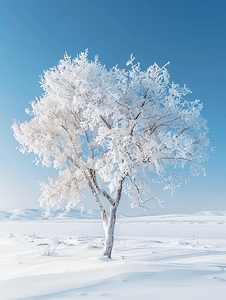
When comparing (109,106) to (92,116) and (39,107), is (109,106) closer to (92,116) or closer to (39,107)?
(92,116)

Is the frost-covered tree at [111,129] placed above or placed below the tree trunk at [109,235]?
above

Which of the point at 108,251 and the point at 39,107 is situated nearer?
the point at 108,251

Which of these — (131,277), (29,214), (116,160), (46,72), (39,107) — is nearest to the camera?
(131,277)

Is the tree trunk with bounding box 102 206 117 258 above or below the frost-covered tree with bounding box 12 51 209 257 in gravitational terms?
below

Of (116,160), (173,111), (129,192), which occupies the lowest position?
(129,192)

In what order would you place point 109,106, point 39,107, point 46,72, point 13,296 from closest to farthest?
1. point 13,296
2. point 109,106
3. point 46,72
4. point 39,107

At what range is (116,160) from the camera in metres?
7.55

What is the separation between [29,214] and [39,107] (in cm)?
8116

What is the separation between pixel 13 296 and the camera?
3.54 m

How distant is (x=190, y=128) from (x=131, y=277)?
5534 millimetres

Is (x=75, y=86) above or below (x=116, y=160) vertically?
above

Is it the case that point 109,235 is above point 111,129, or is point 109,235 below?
below

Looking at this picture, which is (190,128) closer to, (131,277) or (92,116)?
(92,116)

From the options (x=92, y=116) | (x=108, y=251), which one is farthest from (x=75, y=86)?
(x=108, y=251)
